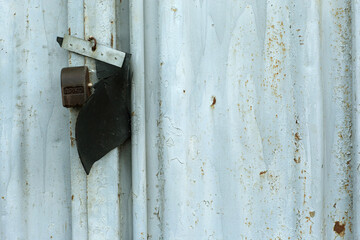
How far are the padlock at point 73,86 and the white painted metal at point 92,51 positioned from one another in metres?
0.05

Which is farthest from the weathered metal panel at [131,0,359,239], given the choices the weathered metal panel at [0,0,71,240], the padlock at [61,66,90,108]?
the weathered metal panel at [0,0,71,240]

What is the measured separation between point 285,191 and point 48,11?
2.71ft

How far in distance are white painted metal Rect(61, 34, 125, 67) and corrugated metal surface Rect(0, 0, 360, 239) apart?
3 centimetres

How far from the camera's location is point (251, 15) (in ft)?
3.14

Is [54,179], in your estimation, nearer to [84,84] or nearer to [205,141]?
[84,84]

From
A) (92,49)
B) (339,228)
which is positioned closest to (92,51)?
(92,49)

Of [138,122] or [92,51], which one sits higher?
[92,51]

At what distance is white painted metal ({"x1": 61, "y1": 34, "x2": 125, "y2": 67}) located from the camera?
91 centimetres

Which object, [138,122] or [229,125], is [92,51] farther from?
[229,125]

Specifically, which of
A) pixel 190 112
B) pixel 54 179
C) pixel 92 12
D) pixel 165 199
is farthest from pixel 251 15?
pixel 54 179

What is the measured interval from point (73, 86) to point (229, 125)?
16.6 inches

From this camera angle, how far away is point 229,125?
95 cm

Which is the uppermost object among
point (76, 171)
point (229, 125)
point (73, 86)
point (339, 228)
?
point (73, 86)

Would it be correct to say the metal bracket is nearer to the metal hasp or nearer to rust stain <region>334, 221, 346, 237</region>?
the metal hasp
